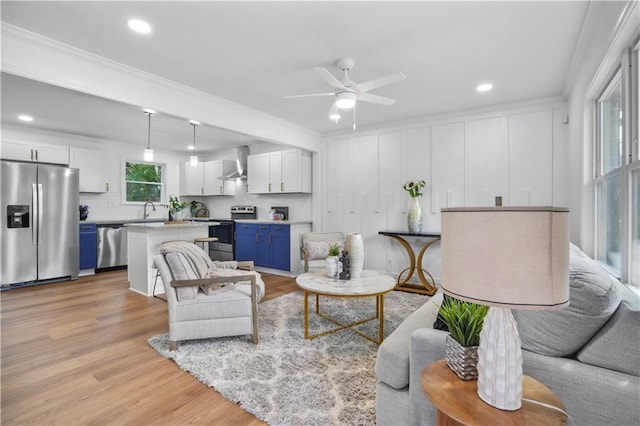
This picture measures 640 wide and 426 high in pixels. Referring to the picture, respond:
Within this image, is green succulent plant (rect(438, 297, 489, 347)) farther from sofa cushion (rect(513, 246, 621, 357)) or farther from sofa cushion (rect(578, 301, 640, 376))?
sofa cushion (rect(578, 301, 640, 376))

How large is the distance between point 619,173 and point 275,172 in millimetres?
4897

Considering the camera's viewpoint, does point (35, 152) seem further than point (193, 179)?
No

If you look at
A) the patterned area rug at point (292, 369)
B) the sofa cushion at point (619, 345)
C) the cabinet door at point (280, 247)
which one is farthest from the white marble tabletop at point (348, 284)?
the cabinet door at point (280, 247)

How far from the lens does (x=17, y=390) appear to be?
204 cm

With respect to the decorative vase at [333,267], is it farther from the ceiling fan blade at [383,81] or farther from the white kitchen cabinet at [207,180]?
the white kitchen cabinet at [207,180]

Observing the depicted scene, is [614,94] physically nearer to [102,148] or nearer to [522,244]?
[522,244]

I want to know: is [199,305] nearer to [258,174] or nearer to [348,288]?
[348,288]

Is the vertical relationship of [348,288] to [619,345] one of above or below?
below

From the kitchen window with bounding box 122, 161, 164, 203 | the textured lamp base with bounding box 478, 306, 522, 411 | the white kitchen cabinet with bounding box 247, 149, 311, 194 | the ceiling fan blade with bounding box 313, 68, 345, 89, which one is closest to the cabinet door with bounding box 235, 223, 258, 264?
the white kitchen cabinet with bounding box 247, 149, 311, 194

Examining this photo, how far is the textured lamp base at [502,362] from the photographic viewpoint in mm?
919

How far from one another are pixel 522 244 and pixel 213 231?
641 centimetres

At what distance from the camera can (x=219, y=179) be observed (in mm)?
6879

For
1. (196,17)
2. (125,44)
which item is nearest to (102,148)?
(125,44)

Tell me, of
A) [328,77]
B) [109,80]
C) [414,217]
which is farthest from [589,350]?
[109,80]
